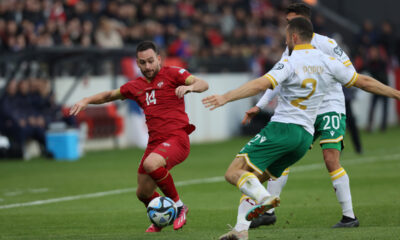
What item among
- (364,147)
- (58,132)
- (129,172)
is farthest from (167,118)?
(364,147)

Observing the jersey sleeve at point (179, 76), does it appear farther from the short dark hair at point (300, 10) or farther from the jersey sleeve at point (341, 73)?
the jersey sleeve at point (341, 73)

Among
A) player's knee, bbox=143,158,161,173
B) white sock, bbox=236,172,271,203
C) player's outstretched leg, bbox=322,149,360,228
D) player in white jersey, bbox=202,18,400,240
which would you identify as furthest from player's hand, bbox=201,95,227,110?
player's outstretched leg, bbox=322,149,360,228

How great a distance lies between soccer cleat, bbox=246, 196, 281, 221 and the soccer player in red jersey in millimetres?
1584

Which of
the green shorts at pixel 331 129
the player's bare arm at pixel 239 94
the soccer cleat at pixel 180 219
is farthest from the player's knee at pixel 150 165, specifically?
the green shorts at pixel 331 129

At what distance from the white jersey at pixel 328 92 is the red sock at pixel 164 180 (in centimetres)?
128

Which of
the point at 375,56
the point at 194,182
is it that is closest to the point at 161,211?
the point at 194,182

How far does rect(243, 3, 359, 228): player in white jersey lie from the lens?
27.4ft

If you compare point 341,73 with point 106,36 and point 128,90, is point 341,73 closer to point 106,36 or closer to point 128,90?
point 128,90

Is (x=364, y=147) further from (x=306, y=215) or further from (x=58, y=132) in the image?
(x=306, y=215)

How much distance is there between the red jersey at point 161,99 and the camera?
8.50 meters

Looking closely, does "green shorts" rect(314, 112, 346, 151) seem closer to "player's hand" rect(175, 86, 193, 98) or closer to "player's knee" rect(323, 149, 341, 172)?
"player's knee" rect(323, 149, 341, 172)

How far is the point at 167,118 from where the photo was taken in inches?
335

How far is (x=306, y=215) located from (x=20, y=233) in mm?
3373

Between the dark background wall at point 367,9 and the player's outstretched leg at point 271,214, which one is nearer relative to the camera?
the player's outstretched leg at point 271,214
